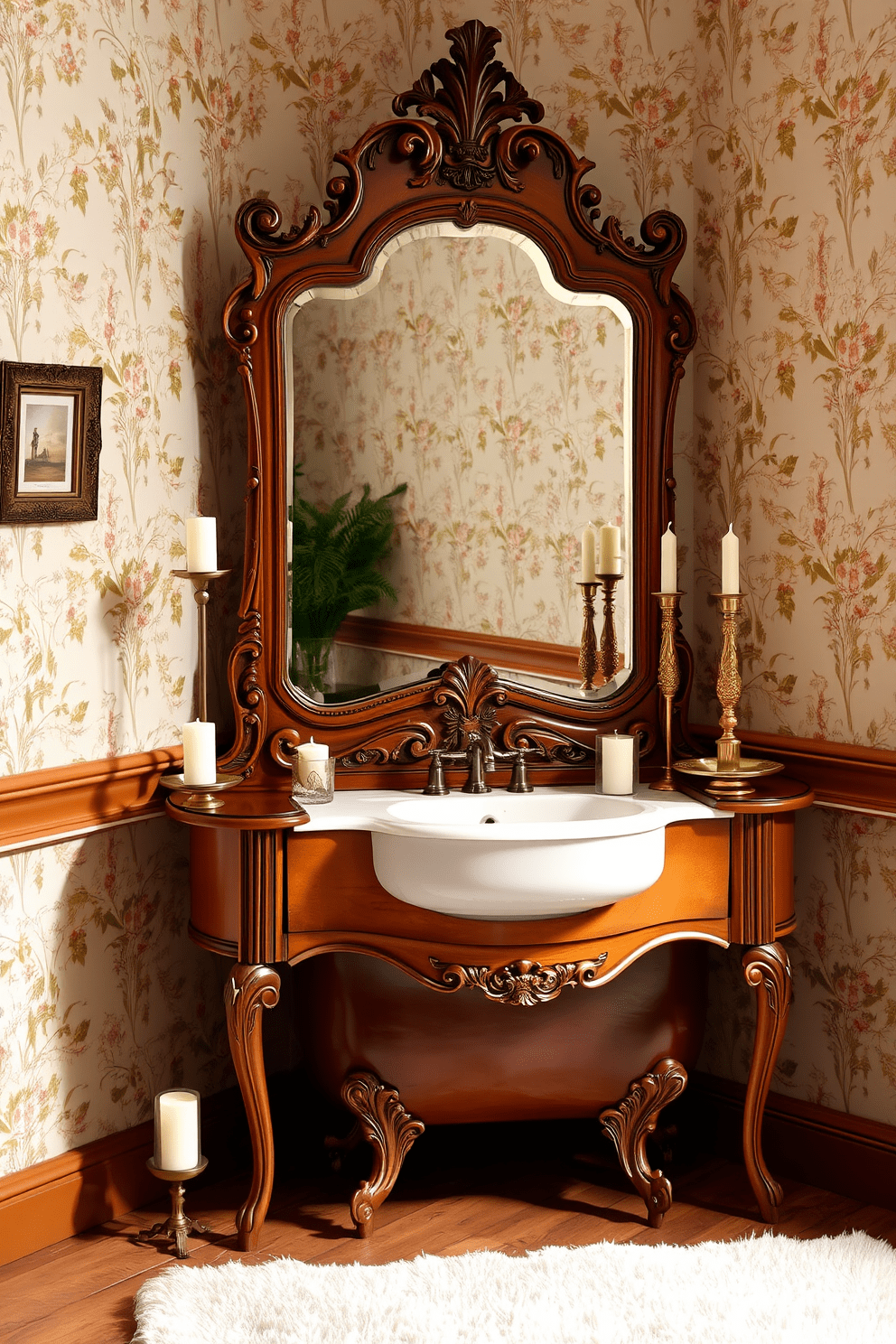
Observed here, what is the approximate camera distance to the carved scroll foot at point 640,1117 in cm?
238

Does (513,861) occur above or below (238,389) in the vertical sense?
below

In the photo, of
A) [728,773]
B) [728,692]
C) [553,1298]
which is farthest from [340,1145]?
[728,692]

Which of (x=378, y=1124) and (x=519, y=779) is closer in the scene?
(x=378, y=1124)

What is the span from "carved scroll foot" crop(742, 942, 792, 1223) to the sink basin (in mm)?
320

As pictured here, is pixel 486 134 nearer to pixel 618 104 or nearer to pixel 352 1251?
pixel 618 104

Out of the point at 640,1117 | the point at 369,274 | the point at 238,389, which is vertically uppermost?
the point at 369,274

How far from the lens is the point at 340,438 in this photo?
247cm

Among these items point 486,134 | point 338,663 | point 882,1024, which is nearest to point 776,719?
point 882,1024

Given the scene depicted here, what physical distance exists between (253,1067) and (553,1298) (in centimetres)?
62

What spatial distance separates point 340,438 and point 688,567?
0.80 meters

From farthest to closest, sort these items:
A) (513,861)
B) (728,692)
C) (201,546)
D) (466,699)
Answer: (466,699) < (728,692) < (201,546) < (513,861)

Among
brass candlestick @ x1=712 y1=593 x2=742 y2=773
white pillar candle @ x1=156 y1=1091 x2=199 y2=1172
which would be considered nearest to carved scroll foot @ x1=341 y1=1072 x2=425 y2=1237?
white pillar candle @ x1=156 y1=1091 x2=199 y2=1172

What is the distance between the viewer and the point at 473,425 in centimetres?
254

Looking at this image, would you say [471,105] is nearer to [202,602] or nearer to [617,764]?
[202,602]
